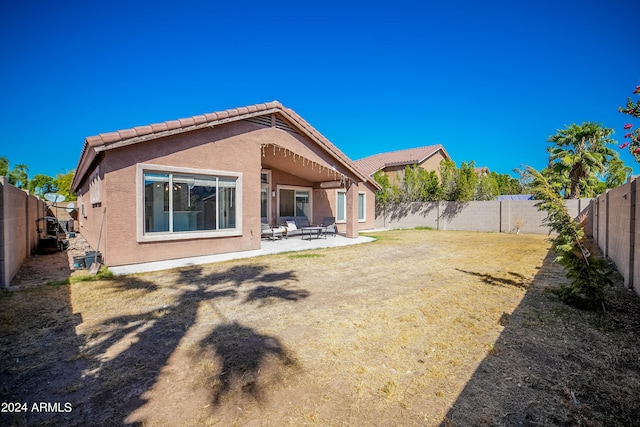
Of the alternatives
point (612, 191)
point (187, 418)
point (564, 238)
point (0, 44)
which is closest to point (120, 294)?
point (187, 418)

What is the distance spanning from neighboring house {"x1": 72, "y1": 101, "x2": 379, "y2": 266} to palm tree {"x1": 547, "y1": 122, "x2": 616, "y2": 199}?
683 inches

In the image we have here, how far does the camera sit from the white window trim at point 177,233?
27.4 ft

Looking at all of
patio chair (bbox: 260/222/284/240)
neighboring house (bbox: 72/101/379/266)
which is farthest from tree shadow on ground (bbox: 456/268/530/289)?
patio chair (bbox: 260/222/284/240)

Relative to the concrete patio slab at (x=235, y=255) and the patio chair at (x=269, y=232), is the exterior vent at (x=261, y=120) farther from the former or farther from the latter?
the concrete patio slab at (x=235, y=255)

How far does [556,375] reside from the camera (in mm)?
3033

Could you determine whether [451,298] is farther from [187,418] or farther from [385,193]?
[385,193]

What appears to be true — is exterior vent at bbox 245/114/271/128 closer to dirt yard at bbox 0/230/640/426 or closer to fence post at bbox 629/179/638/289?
dirt yard at bbox 0/230/640/426

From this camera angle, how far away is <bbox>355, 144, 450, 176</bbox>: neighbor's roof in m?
29.1

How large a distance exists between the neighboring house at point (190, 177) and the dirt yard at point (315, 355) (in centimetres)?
236

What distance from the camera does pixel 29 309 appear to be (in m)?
4.94

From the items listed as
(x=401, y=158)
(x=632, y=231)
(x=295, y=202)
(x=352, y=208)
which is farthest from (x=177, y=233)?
(x=401, y=158)

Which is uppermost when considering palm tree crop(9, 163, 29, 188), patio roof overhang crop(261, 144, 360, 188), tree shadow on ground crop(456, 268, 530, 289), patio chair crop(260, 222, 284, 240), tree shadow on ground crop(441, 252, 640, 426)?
palm tree crop(9, 163, 29, 188)

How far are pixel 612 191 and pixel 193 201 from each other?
12.6 meters

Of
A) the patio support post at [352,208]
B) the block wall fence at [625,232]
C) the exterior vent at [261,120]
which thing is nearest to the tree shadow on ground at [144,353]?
the block wall fence at [625,232]
